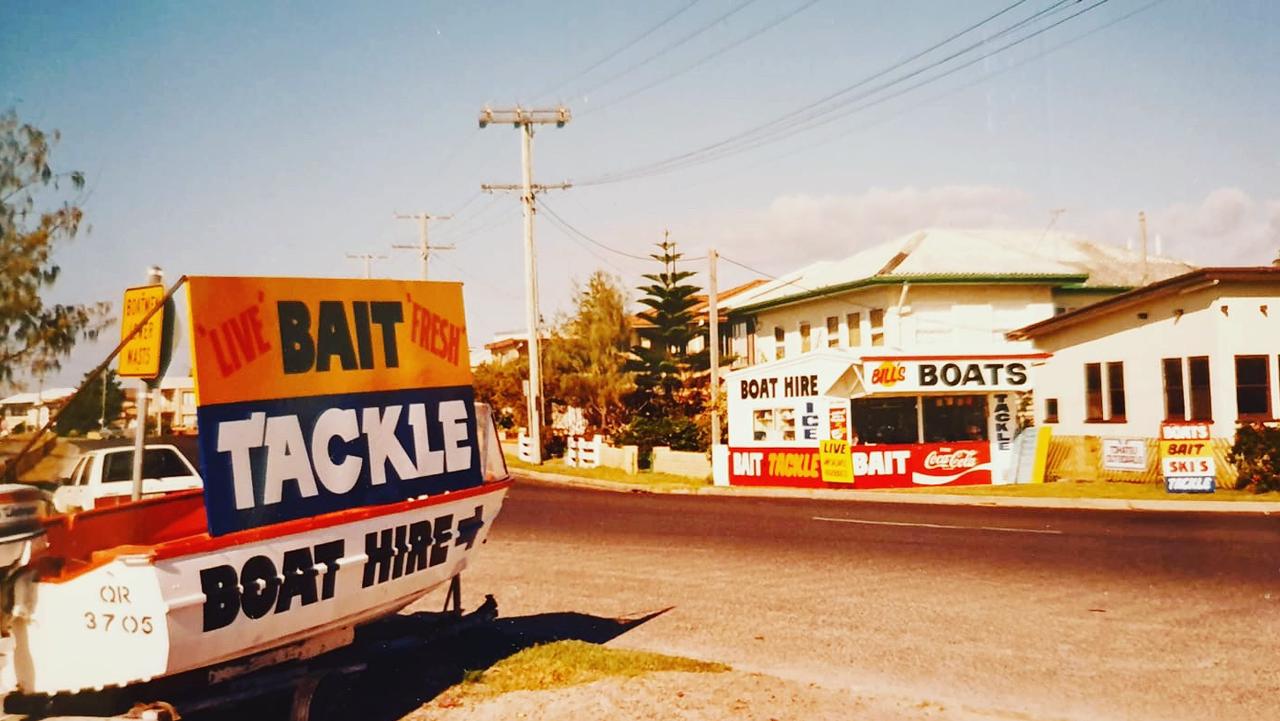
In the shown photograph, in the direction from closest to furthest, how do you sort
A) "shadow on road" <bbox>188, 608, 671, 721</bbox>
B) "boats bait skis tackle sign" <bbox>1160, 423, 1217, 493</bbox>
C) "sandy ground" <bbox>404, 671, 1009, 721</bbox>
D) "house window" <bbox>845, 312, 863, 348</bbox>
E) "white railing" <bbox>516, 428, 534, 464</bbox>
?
"sandy ground" <bbox>404, 671, 1009, 721</bbox> < "shadow on road" <bbox>188, 608, 671, 721</bbox> < "boats bait skis tackle sign" <bbox>1160, 423, 1217, 493</bbox> < "house window" <bbox>845, 312, 863, 348</bbox> < "white railing" <bbox>516, 428, 534, 464</bbox>

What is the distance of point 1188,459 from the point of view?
23.4m

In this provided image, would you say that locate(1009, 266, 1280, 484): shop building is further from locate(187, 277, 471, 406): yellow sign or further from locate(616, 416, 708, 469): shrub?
locate(187, 277, 471, 406): yellow sign

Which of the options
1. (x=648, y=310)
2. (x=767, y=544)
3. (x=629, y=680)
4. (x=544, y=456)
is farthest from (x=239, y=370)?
(x=648, y=310)

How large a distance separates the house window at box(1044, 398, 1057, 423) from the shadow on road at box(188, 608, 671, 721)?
26044 mm

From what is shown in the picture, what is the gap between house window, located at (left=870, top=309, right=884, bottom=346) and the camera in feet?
118

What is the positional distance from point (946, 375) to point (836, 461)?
4140 mm

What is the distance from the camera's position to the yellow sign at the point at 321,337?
6176 mm

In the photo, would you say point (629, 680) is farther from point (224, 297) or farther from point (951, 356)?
point (951, 356)

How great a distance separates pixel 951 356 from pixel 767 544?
14.8m

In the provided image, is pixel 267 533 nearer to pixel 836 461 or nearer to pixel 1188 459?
pixel 1188 459

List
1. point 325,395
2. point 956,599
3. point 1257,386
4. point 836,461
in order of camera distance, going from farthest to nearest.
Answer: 1. point 836,461
2. point 1257,386
3. point 956,599
4. point 325,395

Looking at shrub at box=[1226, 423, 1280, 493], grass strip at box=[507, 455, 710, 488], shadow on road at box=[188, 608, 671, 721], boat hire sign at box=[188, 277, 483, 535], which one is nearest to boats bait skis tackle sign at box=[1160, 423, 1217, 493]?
shrub at box=[1226, 423, 1280, 493]

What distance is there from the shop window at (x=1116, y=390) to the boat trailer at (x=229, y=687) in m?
27.3

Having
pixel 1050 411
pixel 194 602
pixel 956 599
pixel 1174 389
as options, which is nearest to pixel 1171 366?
pixel 1174 389
